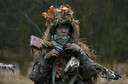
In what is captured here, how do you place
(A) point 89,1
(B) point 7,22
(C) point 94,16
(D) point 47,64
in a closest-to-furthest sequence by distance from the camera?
(D) point 47,64, (A) point 89,1, (C) point 94,16, (B) point 7,22

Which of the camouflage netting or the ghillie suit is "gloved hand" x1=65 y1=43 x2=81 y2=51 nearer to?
the ghillie suit

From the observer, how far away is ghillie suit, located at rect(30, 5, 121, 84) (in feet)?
22.1

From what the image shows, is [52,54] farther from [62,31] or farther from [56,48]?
[62,31]

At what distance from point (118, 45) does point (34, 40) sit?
21599mm

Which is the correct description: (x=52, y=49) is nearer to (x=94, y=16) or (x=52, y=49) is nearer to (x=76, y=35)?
(x=76, y=35)

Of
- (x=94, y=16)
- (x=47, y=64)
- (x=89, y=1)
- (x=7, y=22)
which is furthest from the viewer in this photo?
(x=7, y=22)

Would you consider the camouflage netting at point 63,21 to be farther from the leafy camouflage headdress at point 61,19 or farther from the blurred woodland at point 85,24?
the blurred woodland at point 85,24

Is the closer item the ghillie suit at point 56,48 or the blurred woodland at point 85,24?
the ghillie suit at point 56,48

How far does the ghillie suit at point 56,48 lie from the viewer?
22.1ft

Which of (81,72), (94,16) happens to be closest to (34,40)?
(81,72)

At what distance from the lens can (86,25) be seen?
24938 millimetres

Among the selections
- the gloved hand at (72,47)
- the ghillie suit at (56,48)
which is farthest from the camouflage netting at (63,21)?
the gloved hand at (72,47)

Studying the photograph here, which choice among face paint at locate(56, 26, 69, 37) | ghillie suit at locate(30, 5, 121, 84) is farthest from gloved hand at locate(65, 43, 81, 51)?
face paint at locate(56, 26, 69, 37)

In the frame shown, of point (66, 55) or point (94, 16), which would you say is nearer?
point (66, 55)
